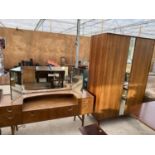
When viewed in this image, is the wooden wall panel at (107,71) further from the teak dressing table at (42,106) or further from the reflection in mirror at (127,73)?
the teak dressing table at (42,106)

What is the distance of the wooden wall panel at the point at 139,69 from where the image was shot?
9.32 ft

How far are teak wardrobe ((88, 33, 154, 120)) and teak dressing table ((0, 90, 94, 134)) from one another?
0.29 m

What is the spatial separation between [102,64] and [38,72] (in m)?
1.35

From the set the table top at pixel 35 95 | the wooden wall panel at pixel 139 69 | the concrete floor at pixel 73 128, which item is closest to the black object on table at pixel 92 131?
the table top at pixel 35 95

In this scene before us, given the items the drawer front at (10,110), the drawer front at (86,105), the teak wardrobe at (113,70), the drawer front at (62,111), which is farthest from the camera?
the drawer front at (86,105)

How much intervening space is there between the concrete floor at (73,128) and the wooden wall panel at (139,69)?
501mm

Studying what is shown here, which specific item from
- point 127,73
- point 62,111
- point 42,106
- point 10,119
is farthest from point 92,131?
point 127,73

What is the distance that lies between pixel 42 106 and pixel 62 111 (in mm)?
396

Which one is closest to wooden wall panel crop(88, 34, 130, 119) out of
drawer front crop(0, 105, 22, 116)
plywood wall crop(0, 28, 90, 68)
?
drawer front crop(0, 105, 22, 116)

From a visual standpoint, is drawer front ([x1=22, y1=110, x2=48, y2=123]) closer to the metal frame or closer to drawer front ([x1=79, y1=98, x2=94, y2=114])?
drawer front ([x1=79, y1=98, x2=94, y2=114])

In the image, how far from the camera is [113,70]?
2.75 m

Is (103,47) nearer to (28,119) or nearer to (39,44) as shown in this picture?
(28,119)
